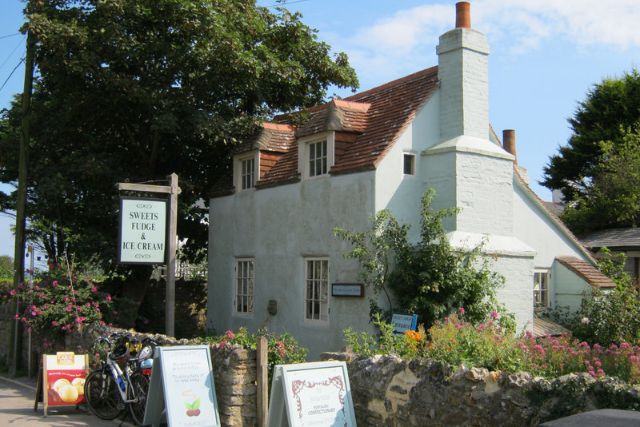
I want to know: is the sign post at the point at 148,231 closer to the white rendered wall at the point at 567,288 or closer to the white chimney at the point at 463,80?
the white chimney at the point at 463,80

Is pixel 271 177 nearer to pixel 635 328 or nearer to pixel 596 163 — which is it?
pixel 635 328

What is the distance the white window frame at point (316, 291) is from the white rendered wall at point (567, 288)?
6.57 m

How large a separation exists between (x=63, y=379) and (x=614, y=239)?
1860cm

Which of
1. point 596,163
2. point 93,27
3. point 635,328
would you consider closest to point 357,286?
point 635,328

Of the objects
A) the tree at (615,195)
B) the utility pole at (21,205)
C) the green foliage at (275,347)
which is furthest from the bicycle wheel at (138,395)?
the tree at (615,195)

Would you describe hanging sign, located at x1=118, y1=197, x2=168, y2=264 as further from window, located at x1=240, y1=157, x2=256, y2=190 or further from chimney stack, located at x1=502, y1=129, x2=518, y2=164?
chimney stack, located at x1=502, y1=129, x2=518, y2=164

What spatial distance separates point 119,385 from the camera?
10.5 metres

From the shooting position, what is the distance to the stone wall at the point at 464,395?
5648 millimetres

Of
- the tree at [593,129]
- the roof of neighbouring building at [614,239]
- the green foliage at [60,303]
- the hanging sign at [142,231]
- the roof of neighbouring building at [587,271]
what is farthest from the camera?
the tree at [593,129]

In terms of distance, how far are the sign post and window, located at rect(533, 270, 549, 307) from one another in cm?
997

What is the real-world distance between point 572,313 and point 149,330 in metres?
11.4

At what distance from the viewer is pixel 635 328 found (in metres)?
14.8

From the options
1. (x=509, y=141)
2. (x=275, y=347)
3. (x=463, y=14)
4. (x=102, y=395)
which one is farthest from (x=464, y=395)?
(x=509, y=141)

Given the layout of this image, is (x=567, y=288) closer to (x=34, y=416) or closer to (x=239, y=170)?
(x=239, y=170)
